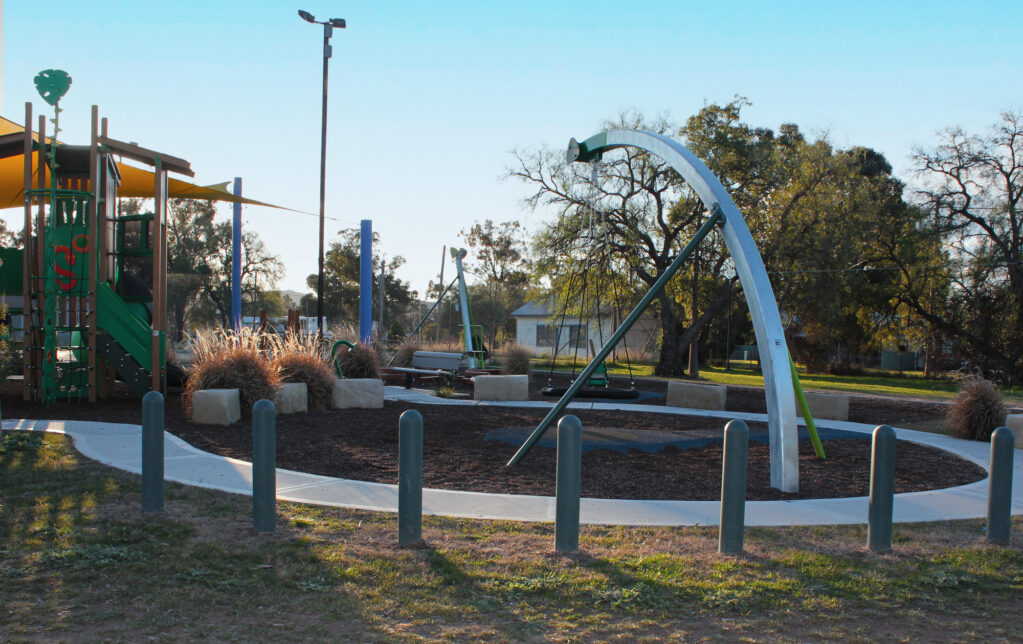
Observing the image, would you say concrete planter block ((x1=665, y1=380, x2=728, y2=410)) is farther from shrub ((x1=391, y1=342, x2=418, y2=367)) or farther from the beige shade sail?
the beige shade sail

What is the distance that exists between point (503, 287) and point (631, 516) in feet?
174

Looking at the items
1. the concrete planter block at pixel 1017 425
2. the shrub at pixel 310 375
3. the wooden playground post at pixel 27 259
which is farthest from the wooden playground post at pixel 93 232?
the concrete planter block at pixel 1017 425

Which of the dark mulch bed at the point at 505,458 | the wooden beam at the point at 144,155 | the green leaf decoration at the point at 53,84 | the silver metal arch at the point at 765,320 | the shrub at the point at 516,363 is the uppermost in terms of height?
the green leaf decoration at the point at 53,84

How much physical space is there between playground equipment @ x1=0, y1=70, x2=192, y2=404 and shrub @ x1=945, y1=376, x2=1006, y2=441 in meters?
12.1

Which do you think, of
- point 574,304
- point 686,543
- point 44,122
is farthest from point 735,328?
point 686,543

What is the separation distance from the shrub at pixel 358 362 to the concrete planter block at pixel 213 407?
6.01 meters

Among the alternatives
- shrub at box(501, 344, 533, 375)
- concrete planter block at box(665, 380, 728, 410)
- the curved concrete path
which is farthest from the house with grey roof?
the curved concrete path

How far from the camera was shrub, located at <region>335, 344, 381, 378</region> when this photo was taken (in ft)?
55.3

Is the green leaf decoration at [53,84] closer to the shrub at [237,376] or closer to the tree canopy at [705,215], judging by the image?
the shrub at [237,376]

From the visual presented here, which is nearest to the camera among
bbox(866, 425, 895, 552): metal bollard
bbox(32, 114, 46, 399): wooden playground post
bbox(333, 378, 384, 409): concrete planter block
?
bbox(866, 425, 895, 552): metal bollard

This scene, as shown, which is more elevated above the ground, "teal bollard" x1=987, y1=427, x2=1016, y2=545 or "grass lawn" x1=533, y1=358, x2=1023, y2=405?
"teal bollard" x1=987, y1=427, x2=1016, y2=545

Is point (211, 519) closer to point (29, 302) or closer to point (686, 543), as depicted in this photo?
point (686, 543)

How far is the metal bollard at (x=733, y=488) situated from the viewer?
4.99 m

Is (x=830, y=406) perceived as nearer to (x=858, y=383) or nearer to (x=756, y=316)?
(x=756, y=316)
